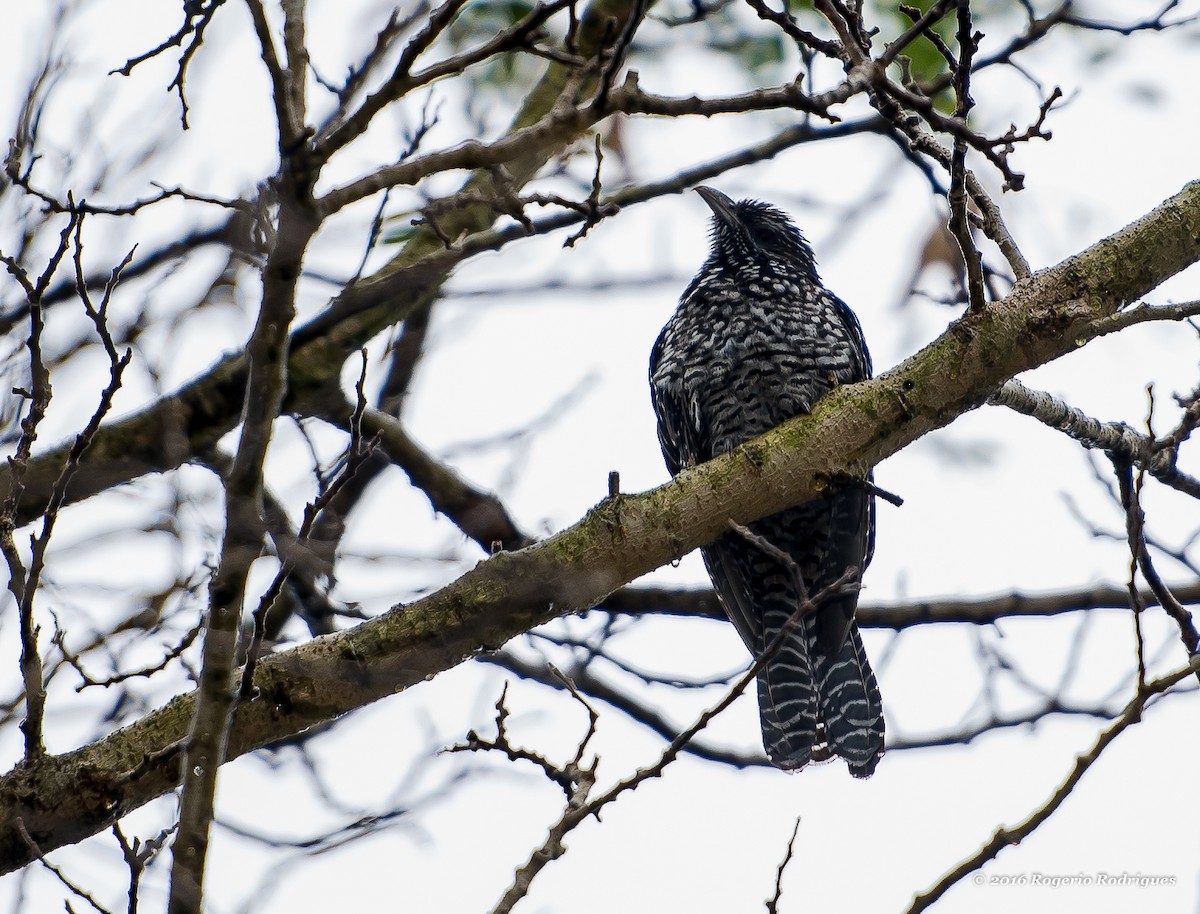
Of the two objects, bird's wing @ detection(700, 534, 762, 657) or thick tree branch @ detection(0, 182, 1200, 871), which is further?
bird's wing @ detection(700, 534, 762, 657)

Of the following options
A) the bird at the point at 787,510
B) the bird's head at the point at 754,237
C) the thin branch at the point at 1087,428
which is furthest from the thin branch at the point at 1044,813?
the bird's head at the point at 754,237

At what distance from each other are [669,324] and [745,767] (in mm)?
1921

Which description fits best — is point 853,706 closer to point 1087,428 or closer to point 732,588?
point 732,588

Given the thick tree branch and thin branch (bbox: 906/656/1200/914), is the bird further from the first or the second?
thin branch (bbox: 906/656/1200/914)

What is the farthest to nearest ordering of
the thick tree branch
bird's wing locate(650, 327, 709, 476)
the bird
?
bird's wing locate(650, 327, 709, 476)
the bird
the thick tree branch

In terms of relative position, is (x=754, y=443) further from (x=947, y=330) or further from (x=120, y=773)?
(x=120, y=773)

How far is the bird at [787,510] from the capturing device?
489 cm

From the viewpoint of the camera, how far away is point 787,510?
16.0ft

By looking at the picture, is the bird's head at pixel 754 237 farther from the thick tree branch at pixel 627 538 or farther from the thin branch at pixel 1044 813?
the thin branch at pixel 1044 813

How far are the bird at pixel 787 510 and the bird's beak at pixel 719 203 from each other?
0.49 m

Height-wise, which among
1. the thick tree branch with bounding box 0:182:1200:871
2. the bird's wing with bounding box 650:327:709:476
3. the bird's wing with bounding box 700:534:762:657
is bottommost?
the thick tree branch with bounding box 0:182:1200:871

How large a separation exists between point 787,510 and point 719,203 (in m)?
1.77

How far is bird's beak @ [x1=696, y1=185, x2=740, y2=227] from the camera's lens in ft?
19.3

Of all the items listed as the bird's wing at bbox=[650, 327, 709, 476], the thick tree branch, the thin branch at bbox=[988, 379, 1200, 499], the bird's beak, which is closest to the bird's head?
the bird's beak
